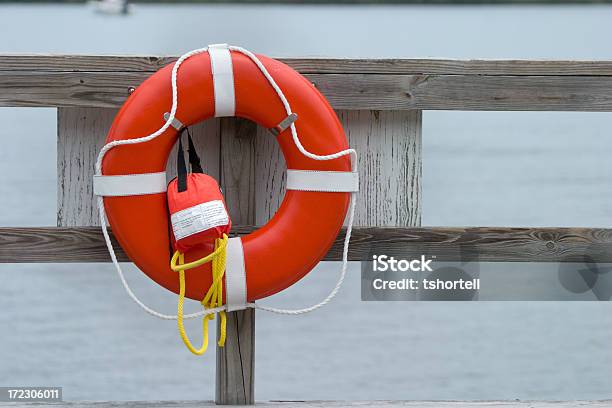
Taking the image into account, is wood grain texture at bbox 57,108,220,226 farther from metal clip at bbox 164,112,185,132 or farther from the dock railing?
metal clip at bbox 164,112,185,132

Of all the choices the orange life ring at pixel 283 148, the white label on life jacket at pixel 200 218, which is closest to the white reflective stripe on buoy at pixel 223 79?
the orange life ring at pixel 283 148

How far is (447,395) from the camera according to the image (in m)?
5.17

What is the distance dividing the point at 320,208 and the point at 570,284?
658 mm

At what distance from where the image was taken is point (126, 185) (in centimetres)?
233

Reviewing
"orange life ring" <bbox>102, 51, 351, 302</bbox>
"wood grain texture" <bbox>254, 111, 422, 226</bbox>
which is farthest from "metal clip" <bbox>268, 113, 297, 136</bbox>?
"wood grain texture" <bbox>254, 111, 422, 226</bbox>

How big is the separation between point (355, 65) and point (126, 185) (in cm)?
55

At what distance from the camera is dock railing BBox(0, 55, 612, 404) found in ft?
7.99

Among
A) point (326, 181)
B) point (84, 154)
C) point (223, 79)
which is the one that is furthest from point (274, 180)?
Result: point (84, 154)

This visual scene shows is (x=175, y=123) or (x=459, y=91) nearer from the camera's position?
(x=175, y=123)

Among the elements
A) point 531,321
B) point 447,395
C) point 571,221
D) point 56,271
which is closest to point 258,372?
point 447,395

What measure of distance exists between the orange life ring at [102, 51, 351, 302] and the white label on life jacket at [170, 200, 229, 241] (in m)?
0.10

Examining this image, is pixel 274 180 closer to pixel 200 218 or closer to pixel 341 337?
pixel 200 218

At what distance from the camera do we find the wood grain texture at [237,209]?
2.47m

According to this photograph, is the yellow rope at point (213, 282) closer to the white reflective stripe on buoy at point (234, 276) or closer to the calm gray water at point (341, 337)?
the white reflective stripe on buoy at point (234, 276)
